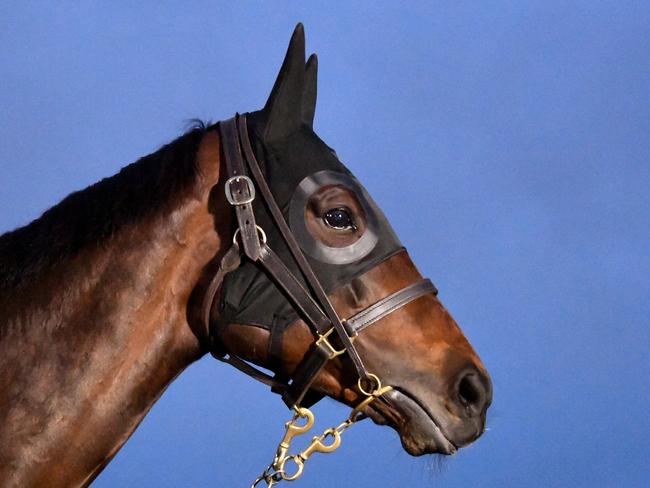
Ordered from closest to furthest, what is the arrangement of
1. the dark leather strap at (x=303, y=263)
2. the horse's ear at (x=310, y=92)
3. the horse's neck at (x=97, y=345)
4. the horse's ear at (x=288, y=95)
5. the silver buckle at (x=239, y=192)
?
1. the horse's neck at (x=97, y=345)
2. the dark leather strap at (x=303, y=263)
3. the silver buckle at (x=239, y=192)
4. the horse's ear at (x=288, y=95)
5. the horse's ear at (x=310, y=92)

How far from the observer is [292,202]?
3.82 metres

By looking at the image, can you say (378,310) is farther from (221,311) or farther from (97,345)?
(97,345)

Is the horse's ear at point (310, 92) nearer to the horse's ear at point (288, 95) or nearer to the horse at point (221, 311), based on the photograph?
the horse's ear at point (288, 95)

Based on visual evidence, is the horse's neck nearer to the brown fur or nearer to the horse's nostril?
the brown fur

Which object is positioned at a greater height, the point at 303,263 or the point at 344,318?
the point at 303,263

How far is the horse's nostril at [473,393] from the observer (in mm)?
3641

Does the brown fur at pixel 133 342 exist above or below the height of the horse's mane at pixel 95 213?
below

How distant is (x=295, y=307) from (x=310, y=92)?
1.13 metres

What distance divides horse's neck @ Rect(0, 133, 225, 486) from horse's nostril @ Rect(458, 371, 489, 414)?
3.92 ft

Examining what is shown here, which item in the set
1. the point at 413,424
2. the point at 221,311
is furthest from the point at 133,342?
the point at 413,424

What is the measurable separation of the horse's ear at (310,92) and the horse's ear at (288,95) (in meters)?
0.09

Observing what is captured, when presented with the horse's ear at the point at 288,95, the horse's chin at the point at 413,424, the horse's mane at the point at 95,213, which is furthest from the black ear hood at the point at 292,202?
the horse's chin at the point at 413,424

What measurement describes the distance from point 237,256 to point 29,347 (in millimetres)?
956

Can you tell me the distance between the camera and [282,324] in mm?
3758
